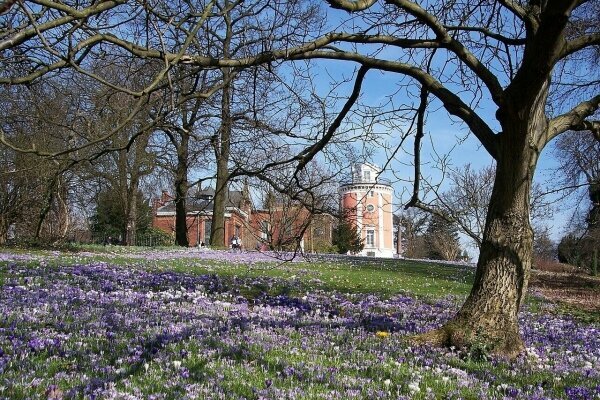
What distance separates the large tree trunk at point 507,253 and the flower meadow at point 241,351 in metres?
0.34

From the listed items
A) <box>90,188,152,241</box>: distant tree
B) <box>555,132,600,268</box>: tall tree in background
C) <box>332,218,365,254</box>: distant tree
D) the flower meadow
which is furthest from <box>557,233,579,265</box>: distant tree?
the flower meadow

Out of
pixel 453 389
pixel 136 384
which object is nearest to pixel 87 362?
pixel 136 384

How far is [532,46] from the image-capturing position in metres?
5.54

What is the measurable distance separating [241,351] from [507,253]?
3084 millimetres

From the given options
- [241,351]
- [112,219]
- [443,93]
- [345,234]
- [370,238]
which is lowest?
[241,351]

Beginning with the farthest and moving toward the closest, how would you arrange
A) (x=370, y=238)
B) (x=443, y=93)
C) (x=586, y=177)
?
(x=370, y=238), (x=586, y=177), (x=443, y=93)

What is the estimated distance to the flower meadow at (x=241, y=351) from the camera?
3828 millimetres

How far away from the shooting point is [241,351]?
491 centimetres

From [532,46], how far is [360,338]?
3.65 m

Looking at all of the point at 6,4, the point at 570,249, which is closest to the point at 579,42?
the point at 6,4

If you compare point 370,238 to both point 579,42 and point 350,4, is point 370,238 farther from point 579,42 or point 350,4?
point 350,4

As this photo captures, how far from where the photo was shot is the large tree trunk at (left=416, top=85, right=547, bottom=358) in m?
5.76

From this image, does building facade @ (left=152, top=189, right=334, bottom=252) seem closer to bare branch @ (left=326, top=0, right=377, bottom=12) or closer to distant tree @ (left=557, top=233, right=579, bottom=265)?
bare branch @ (left=326, top=0, right=377, bottom=12)

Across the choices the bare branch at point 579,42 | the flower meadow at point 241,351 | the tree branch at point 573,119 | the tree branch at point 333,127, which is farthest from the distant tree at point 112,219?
the bare branch at point 579,42
